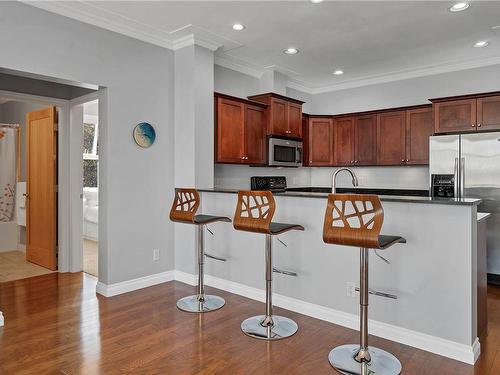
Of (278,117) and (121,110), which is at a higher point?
(278,117)

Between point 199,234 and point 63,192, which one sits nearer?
point 199,234

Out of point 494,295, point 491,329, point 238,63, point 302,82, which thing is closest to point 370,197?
point 491,329

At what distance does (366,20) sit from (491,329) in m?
3.09

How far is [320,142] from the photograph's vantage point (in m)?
6.27

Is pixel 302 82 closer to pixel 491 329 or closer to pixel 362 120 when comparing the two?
pixel 362 120

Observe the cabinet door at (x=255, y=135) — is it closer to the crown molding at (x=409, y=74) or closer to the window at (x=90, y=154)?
the crown molding at (x=409, y=74)

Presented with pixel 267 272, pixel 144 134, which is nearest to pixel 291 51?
pixel 144 134

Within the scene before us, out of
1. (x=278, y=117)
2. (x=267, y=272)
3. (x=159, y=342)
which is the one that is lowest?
(x=159, y=342)

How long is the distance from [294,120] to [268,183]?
1044mm

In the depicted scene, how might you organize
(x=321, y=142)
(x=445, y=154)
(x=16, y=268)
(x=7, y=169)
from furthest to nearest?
(x=321, y=142)
(x=7, y=169)
(x=16, y=268)
(x=445, y=154)

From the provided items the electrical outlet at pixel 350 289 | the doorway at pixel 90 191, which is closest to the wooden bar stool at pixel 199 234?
the electrical outlet at pixel 350 289

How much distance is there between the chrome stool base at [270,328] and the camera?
2844 millimetres

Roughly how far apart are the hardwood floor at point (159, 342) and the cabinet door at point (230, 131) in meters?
1.80

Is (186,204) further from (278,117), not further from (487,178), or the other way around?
(487,178)
